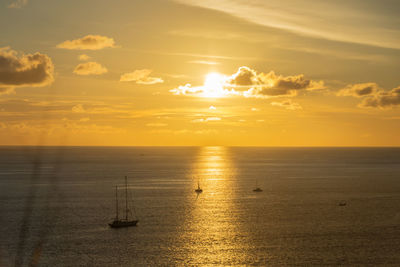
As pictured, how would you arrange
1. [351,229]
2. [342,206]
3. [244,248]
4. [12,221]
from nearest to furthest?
[244,248] → [351,229] → [12,221] → [342,206]

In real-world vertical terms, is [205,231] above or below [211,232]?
above

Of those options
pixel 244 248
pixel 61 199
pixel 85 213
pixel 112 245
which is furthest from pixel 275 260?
pixel 61 199

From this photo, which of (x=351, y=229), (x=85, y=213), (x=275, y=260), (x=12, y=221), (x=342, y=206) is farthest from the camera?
(x=342, y=206)

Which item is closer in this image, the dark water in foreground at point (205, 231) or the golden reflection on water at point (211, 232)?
the dark water in foreground at point (205, 231)

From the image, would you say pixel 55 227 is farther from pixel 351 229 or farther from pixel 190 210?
pixel 351 229

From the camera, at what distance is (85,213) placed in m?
128

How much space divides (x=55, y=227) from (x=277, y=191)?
348ft

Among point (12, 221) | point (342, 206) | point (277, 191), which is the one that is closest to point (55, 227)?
point (12, 221)

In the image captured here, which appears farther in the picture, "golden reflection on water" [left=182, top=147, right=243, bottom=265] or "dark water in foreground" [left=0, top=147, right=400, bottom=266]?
"golden reflection on water" [left=182, top=147, right=243, bottom=265]

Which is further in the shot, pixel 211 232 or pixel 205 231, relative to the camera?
pixel 205 231

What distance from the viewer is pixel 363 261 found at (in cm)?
8075

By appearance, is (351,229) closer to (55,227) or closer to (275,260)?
(275,260)

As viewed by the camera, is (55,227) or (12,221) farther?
(12,221)

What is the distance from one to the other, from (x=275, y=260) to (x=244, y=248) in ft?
31.8
